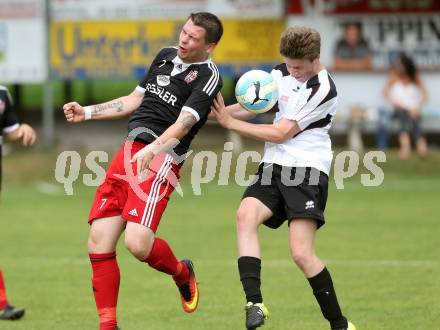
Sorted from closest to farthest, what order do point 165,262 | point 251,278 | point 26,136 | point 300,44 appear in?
point 300,44
point 251,278
point 165,262
point 26,136

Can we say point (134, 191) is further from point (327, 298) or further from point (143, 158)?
point (327, 298)

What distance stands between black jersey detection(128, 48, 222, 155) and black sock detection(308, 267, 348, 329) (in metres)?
1.31

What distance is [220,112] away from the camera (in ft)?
24.1

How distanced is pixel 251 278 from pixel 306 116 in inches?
45.0

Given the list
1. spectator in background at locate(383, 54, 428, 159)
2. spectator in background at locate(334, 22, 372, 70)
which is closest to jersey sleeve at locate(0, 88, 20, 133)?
spectator in background at locate(383, 54, 428, 159)

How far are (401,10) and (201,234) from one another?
8.62m

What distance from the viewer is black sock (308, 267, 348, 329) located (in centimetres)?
732

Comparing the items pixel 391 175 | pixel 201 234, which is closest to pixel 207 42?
pixel 201 234

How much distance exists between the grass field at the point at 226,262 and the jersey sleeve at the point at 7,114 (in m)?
1.51

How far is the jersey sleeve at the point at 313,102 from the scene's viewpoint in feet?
23.8

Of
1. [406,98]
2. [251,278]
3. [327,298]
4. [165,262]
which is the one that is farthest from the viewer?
[406,98]

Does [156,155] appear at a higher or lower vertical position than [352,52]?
higher

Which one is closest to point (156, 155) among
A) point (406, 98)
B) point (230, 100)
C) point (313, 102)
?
point (313, 102)

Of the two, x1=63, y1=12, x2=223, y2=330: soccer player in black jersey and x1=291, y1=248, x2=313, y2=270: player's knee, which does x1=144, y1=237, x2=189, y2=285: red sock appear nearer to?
x1=63, y1=12, x2=223, y2=330: soccer player in black jersey
